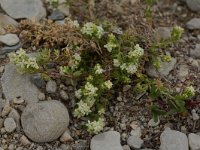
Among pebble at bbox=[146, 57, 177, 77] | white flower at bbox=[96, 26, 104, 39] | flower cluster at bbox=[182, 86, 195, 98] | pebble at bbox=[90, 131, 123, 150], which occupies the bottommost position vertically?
pebble at bbox=[90, 131, 123, 150]

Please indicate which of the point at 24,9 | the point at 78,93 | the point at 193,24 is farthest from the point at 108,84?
the point at 193,24

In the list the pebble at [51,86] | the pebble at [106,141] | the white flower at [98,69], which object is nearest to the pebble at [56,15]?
the pebble at [51,86]

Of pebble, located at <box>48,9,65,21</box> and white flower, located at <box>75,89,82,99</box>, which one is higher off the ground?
pebble, located at <box>48,9,65,21</box>

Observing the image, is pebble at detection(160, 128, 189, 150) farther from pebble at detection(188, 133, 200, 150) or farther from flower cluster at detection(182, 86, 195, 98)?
flower cluster at detection(182, 86, 195, 98)

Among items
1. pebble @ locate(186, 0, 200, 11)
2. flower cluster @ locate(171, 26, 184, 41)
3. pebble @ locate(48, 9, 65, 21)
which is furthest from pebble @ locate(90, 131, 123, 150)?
pebble @ locate(186, 0, 200, 11)

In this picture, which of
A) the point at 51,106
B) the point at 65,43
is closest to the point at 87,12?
the point at 65,43

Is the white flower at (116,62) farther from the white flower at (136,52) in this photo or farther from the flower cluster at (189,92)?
the flower cluster at (189,92)
